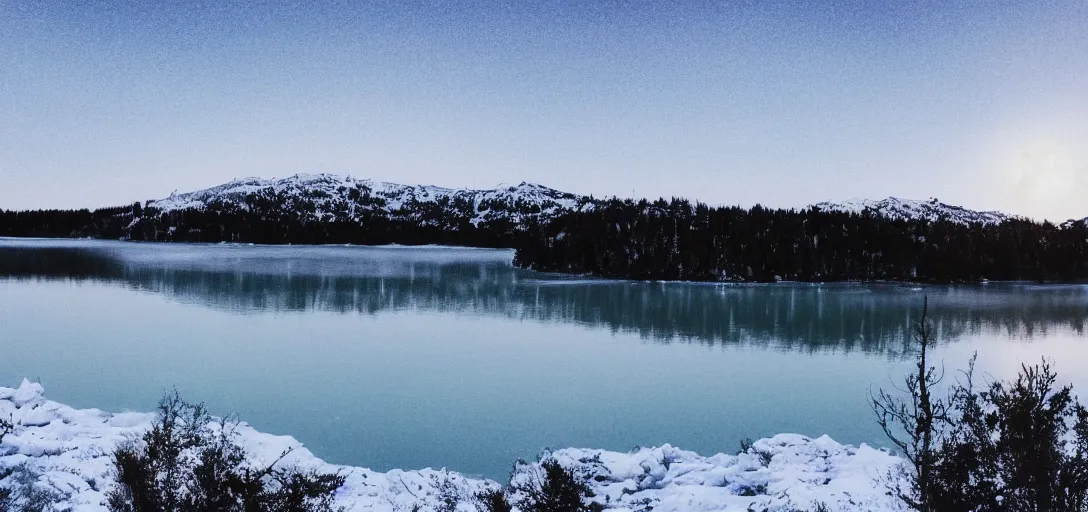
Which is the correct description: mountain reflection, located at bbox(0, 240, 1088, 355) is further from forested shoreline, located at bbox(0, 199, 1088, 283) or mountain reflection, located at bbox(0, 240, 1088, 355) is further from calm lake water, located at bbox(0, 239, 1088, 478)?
forested shoreline, located at bbox(0, 199, 1088, 283)

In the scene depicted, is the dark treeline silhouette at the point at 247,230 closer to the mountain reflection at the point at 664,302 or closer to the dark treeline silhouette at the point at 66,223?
the dark treeline silhouette at the point at 66,223

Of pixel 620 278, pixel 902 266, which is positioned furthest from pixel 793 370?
pixel 902 266

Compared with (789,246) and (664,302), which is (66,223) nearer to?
(789,246)

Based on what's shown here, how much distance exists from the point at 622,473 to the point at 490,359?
1052cm

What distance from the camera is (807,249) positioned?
67.7 m

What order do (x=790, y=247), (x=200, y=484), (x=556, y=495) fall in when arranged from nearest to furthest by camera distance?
1. (x=200, y=484)
2. (x=556, y=495)
3. (x=790, y=247)

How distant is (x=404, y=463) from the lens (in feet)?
38.6

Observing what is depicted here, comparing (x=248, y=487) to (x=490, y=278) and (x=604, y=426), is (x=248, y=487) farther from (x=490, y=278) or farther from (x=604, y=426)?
(x=490, y=278)

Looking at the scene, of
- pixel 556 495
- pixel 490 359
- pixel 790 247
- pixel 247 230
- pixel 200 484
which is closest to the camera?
pixel 200 484

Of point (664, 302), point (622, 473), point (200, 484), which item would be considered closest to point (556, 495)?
point (622, 473)

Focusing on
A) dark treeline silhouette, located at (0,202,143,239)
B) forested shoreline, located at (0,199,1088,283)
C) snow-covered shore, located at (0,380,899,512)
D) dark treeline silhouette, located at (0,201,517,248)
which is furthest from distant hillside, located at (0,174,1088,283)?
dark treeline silhouette, located at (0,202,143,239)

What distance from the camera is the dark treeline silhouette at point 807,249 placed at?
6588cm

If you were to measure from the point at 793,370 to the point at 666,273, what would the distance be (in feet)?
148

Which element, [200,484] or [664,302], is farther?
[664,302]
